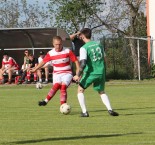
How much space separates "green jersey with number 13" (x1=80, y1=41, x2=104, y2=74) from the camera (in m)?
15.2

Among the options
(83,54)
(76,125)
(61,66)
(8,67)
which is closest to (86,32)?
(83,54)

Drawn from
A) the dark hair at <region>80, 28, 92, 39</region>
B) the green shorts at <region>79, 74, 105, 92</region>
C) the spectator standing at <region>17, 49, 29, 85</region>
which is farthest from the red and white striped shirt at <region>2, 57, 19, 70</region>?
the dark hair at <region>80, 28, 92, 39</region>

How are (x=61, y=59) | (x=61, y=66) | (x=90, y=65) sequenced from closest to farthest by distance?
(x=90, y=65)
(x=61, y=59)
(x=61, y=66)

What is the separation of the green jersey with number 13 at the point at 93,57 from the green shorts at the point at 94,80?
10 centimetres

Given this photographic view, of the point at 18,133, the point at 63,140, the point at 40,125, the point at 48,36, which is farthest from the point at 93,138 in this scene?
the point at 48,36

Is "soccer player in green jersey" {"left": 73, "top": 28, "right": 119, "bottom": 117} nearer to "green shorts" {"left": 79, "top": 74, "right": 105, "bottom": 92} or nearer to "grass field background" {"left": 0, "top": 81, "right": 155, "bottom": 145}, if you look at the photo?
"green shorts" {"left": 79, "top": 74, "right": 105, "bottom": 92}

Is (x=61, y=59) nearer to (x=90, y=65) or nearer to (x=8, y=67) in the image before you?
(x=90, y=65)

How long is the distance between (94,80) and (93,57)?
22.3 inches

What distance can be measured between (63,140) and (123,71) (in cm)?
2900

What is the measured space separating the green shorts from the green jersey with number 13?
95mm

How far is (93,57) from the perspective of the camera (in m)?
15.2

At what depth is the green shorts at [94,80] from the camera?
50.6 feet

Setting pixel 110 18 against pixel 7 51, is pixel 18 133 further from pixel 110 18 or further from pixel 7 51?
pixel 110 18

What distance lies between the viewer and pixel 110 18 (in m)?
48.2
